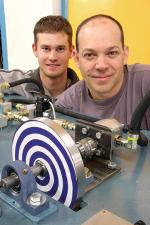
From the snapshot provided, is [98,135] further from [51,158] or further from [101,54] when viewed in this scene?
[101,54]

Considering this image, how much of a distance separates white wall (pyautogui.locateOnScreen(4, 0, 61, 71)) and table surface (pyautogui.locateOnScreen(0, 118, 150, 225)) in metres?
1.98

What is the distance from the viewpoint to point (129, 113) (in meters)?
1.14

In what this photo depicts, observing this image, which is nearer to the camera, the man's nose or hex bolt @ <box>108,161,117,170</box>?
hex bolt @ <box>108,161,117,170</box>

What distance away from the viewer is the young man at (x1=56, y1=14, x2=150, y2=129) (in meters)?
1.06

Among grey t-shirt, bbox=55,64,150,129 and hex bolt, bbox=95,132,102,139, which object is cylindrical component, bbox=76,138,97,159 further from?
grey t-shirt, bbox=55,64,150,129

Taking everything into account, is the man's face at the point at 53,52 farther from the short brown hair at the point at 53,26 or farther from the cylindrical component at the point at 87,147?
the cylindrical component at the point at 87,147

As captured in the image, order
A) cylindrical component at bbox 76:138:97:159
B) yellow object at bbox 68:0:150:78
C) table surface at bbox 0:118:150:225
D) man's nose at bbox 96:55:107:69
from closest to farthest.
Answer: table surface at bbox 0:118:150:225 < cylindrical component at bbox 76:138:97:159 < man's nose at bbox 96:55:107:69 < yellow object at bbox 68:0:150:78

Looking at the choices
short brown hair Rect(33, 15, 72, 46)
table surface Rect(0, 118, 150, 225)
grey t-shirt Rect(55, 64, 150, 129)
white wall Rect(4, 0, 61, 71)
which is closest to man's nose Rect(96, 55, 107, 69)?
grey t-shirt Rect(55, 64, 150, 129)

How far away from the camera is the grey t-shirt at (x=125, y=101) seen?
1.14 m

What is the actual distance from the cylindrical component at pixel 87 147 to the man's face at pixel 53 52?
31.7 inches

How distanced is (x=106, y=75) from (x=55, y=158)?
0.59 m

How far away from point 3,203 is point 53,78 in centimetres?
107

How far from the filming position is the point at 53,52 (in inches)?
57.2

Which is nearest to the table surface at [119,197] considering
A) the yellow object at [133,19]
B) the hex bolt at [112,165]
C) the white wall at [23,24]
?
the hex bolt at [112,165]
